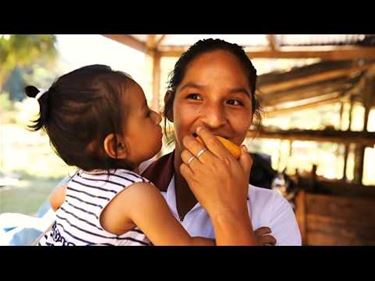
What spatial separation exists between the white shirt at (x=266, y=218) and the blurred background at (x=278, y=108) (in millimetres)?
199

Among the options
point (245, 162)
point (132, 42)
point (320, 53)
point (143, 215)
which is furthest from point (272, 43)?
point (143, 215)

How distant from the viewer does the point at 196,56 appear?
1011 mm

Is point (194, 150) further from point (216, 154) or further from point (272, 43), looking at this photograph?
point (272, 43)

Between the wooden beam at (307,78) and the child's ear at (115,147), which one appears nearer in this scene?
the child's ear at (115,147)

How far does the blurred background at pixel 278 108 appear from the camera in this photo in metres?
1.28

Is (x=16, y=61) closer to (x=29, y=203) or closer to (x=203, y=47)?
(x=29, y=203)

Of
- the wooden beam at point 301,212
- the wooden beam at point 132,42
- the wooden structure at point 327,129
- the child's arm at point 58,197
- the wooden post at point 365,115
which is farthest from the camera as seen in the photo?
the wooden post at point 365,115

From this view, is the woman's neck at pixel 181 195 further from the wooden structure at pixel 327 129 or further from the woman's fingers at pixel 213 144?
the wooden structure at pixel 327 129

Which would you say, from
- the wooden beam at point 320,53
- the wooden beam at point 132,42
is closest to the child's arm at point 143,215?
the wooden beam at point 132,42

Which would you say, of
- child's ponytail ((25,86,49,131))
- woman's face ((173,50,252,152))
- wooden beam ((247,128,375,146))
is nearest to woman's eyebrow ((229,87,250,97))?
woman's face ((173,50,252,152))

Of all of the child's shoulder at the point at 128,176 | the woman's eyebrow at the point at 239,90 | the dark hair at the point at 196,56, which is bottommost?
the child's shoulder at the point at 128,176

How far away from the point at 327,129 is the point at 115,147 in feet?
6.64

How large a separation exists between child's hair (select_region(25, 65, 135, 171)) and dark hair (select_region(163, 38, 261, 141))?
0.44ft
